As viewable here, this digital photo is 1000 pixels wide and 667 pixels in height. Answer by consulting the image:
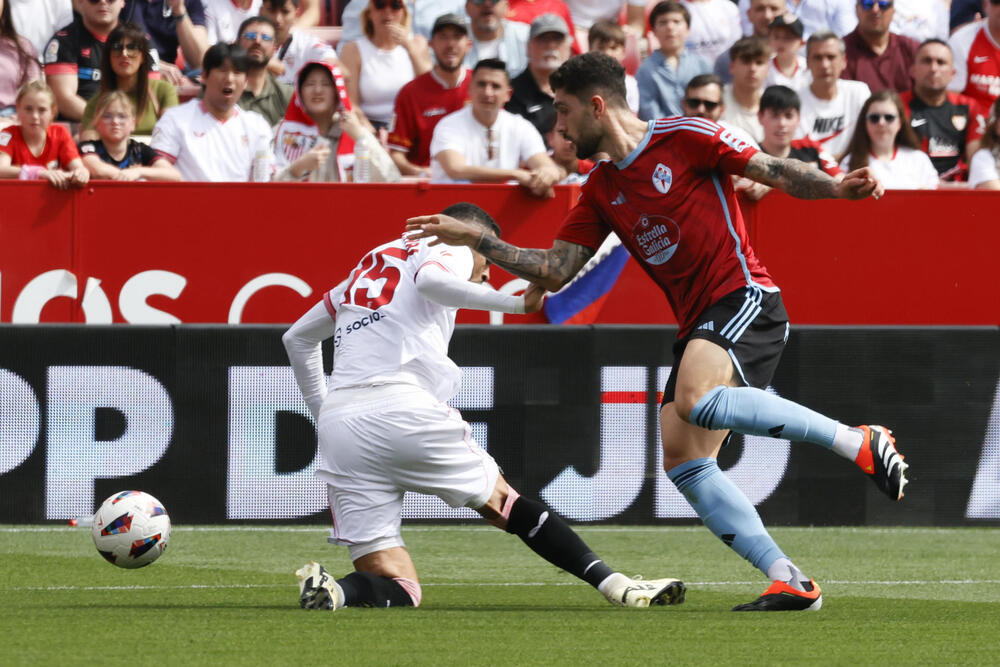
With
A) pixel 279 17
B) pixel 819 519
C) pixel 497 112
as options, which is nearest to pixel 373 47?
pixel 279 17

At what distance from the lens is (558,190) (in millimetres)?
10883

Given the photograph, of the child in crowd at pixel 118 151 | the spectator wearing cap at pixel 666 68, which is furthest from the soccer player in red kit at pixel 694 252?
the spectator wearing cap at pixel 666 68

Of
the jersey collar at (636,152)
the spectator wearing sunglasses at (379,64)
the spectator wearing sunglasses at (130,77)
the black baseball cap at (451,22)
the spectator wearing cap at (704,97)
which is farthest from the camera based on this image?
the spectator wearing sunglasses at (379,64)

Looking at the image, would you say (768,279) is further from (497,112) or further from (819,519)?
(497,112)

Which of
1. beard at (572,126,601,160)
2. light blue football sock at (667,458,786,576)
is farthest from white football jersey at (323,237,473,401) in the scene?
light blue football sock at (667,458,786,576)

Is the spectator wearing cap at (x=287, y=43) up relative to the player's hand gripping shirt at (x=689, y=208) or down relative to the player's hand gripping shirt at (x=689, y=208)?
up

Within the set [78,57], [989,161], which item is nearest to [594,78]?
[989,161]

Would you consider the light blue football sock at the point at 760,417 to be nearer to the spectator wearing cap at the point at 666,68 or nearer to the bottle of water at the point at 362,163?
the bottle of water at the point at 362,163

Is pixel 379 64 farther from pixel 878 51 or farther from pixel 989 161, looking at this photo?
pixel 989 161

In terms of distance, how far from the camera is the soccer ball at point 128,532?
6801 millimetres

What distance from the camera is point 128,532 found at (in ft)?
22.3

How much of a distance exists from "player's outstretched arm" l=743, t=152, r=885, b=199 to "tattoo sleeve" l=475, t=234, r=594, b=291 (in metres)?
0.79

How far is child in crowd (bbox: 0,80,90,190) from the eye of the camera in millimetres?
10672

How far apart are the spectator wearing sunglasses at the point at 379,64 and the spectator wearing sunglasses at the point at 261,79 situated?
54 cm
